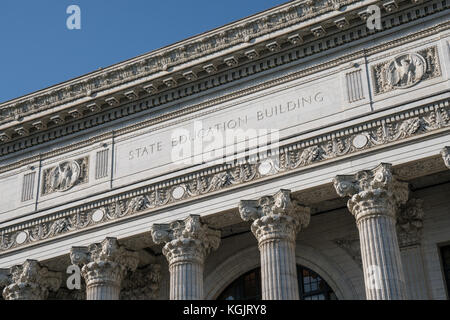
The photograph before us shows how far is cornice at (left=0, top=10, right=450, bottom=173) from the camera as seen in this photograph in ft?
87.8

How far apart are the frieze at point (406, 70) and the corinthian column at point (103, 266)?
9.95 meters

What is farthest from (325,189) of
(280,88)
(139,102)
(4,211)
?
(4,211)

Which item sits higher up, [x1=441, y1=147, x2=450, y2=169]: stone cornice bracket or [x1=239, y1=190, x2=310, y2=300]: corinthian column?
[x1=441, y1=147, x2=450, y2=169]: stone cornice bracket

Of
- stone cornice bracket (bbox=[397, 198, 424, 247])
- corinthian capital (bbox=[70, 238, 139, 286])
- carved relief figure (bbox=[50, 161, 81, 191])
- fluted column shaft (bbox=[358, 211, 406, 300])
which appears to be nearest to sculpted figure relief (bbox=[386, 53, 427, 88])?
stone cornice bracket (bbox=[397, 198, 424, 247])

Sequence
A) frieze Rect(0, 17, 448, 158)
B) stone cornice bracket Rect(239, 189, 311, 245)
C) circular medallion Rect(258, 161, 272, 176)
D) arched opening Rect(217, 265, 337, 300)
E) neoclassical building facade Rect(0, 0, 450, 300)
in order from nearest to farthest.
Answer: neoclassical building facade Rect(0, 0, 450, 300) < stone cornice bracket Rect(239, 189, 311, 245) < circular medallion Rect(258, 161, 272, 176) < frieze Rect(0, 17, 448, 158) < arched opening Rect(217, 265, 337, 300)

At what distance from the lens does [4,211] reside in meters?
31.8

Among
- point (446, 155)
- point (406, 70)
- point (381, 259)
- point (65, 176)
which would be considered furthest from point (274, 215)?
point (65, 176)

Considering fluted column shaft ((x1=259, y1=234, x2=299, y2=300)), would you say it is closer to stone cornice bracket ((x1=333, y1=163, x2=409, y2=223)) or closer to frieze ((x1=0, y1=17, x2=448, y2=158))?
stone cornice bracket ((x1=333, y1=163, x2=409, y2=223))

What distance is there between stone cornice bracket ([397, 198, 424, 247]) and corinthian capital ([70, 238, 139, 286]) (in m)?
9.03

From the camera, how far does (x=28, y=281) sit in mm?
29125

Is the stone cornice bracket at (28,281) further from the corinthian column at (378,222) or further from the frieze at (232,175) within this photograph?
the corinthian column at (378,222)

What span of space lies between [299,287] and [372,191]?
5445 millimetres

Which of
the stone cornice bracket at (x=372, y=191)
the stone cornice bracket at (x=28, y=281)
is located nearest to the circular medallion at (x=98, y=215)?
the stone cornice bracket at (x=28, y=281)

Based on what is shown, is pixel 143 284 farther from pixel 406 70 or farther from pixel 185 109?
pixel 406 70
